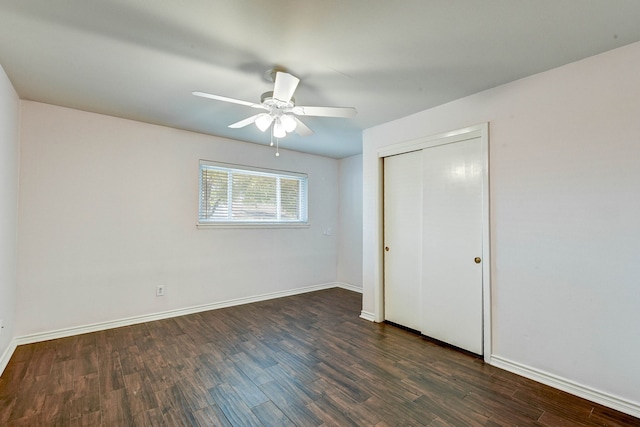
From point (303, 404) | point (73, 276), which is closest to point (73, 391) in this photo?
point (73, 276)

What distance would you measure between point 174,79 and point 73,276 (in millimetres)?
2315

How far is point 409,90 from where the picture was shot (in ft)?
8.29

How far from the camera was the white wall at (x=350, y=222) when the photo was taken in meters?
4.90

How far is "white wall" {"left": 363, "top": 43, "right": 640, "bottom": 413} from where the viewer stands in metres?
1.84

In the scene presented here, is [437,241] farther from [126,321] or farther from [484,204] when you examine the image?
[126,321]

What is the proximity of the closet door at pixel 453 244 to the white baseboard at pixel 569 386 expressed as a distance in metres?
0.25

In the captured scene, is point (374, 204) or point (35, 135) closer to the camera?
point (35, 135)

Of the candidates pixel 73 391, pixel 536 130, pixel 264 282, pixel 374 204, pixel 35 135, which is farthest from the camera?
pixel 264 282

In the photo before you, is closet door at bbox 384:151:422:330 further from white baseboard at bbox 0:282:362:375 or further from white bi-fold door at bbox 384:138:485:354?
white baseboard at bbox 0:282:362:375

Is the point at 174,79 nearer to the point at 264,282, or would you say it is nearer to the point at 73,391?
the point at 73,391

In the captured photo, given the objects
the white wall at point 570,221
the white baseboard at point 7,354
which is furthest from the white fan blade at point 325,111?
the white baseboard at point 7,354

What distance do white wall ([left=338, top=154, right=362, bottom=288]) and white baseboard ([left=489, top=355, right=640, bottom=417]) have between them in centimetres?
267

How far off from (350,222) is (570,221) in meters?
3.25

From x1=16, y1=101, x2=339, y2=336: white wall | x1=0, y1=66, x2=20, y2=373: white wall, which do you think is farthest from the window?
x1=0, y1=66, x2=20, y2=373: white wall
